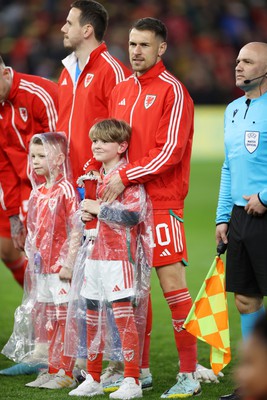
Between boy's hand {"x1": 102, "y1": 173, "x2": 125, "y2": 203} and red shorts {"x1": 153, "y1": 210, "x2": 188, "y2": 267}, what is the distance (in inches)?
10.3

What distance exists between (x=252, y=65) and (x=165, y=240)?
43.9 inches

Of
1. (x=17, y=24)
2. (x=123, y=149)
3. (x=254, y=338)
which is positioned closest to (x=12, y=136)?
(x=123, y=149)

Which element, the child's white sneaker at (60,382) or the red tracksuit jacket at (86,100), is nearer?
the child's white sneaker at (60,382)

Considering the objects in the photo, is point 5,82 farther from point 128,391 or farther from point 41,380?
point 128,391

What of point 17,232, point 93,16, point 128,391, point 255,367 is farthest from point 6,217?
point 255,367

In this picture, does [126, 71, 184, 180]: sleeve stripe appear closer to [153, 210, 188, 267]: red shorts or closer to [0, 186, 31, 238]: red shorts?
[153, 210, 188, 267]: red shorts

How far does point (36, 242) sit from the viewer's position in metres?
5.97

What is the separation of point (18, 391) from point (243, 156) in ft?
6.25

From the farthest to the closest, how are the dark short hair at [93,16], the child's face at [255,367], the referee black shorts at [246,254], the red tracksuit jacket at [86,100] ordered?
the dark short hair at [93,16], the red tracksuit jacket at [86,100], the referee black shorts at [246,254], the child's face at [255,367]

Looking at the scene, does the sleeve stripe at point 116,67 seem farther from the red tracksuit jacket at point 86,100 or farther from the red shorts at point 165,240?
the red shorts at point 165,240

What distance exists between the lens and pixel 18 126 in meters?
6.55

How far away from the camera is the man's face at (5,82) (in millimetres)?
6371

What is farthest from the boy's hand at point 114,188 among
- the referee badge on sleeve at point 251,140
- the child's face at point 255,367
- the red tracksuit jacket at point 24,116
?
the child's face at point 255,367

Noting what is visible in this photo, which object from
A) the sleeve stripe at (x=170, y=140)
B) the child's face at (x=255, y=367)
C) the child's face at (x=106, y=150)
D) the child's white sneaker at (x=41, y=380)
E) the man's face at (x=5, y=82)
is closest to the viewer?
the child's face at (x=255, y=367)
